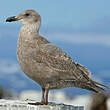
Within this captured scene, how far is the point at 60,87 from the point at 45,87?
1.22ft

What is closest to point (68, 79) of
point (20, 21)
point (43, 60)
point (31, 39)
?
point (43, 60)

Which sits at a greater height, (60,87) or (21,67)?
(21,67)

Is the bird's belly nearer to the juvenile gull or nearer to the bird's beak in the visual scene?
the juvenile gull

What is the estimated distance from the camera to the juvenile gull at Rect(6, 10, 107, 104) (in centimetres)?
716

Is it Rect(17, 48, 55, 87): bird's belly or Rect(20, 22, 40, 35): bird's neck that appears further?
Rect(20, 22, 40, 35): bird's neck

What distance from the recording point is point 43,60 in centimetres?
723

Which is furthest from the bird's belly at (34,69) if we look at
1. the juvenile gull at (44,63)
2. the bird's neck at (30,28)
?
the bird's neck at (30,28)

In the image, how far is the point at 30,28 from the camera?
7566 mm

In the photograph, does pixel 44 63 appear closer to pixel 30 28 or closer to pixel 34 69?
pixel 34 69

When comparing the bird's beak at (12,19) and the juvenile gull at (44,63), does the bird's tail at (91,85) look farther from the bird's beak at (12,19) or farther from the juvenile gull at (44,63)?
the bird's beak at (12,19)

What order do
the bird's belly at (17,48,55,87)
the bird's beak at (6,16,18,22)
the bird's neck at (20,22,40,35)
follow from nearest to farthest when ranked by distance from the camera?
1. the bird's belly at (17,48,55,87)
2. the bird's neck at (20,22,40,35)
3. the bird's beak at (6,16,18,22)

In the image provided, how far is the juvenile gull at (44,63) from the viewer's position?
716 centimetres

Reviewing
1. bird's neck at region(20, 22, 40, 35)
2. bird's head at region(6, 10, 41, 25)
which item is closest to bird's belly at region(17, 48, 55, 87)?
bird's neck at region(20, 22, 40, 35)

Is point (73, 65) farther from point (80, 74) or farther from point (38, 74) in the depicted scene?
point (38, 74)
